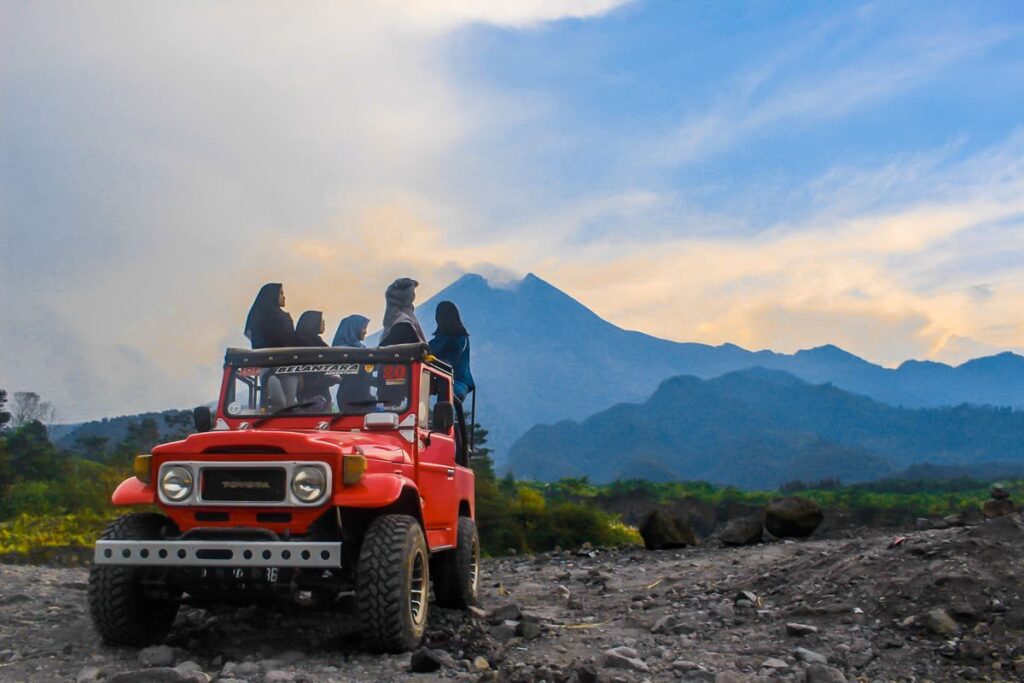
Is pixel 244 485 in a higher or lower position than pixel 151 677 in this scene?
higher

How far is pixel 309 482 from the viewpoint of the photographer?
21.8 ft

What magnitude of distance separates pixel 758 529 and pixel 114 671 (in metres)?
12.4

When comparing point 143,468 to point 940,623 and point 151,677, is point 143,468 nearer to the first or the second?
point 151,677

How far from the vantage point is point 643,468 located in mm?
154000

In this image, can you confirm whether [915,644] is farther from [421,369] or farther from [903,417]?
[903,417]

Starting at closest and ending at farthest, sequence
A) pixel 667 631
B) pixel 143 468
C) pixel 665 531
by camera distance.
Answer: pixel 143 468 → pixel 667 631 → pixel 665 531

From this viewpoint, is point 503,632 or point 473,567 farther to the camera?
point 473,567

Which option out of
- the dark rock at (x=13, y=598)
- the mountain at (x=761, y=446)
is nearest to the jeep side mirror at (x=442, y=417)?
the dark rock at (x=13, y=598)

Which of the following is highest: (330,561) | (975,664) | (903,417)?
Result: (903,417)

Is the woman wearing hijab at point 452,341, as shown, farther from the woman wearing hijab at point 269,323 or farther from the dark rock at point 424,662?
the dark rock at point 424,662

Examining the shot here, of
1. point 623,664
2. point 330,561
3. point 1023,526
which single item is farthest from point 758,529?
point 330,561

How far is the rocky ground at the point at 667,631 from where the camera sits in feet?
21.8

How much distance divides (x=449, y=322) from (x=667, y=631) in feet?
13.1

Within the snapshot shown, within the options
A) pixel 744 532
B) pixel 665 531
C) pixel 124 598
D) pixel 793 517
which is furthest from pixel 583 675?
pixel 665 531
